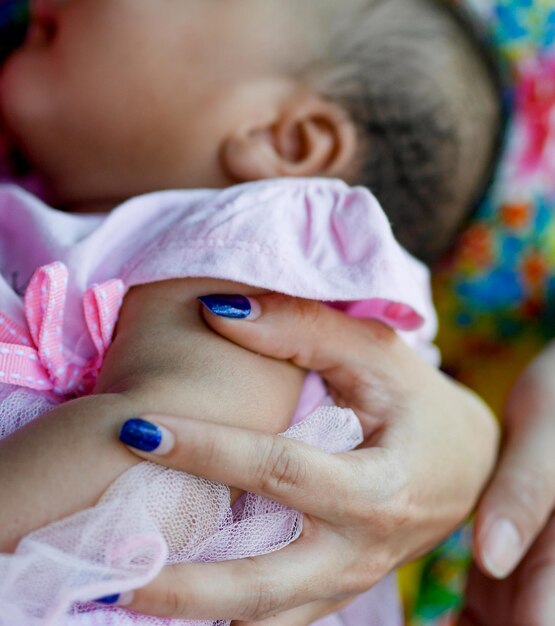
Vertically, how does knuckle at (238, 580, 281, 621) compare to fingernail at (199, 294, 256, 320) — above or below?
below

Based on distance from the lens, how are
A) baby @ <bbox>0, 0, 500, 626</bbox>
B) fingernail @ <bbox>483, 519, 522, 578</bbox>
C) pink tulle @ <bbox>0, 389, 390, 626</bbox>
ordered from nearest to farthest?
A: pink tulle @ <bbox>0, 389, 390, 626</bbox> < baby @ <bbox>0, 0, 500, 626</bbox> < fingernail @ <bbox>483, 519, 522, 578</bbox>

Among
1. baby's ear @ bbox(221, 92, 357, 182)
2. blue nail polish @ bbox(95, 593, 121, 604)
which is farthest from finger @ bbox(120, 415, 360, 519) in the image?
baby's ear @ bbox(221, 92, 357, 182)

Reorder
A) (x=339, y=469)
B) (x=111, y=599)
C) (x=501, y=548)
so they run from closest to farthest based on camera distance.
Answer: (x=111, y=599)
(x=339, y=469)
(x=501, y=548)

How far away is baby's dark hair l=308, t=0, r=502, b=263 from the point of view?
0.98 metres

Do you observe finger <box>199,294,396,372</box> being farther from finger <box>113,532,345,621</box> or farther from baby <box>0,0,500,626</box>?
finger <box>113,532,345,621</box>

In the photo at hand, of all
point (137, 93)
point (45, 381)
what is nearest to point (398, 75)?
point (137, 93)

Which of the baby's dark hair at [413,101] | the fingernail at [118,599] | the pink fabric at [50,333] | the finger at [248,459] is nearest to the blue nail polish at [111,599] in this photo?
the fingernail at [118,599]

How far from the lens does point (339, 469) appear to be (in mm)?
672

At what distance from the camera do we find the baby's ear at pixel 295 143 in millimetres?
933

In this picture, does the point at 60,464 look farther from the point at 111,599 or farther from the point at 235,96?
the point at 235,96

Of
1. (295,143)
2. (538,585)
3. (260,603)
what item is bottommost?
(538,585)

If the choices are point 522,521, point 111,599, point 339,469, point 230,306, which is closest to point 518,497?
point 522,521

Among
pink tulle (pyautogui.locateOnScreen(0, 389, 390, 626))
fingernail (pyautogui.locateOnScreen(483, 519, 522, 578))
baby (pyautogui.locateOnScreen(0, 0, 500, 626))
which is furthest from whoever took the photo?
fingernail (pyautogui.locateOnScreen(483, 519, 522, 578))

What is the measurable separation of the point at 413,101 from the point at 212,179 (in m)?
0.28
